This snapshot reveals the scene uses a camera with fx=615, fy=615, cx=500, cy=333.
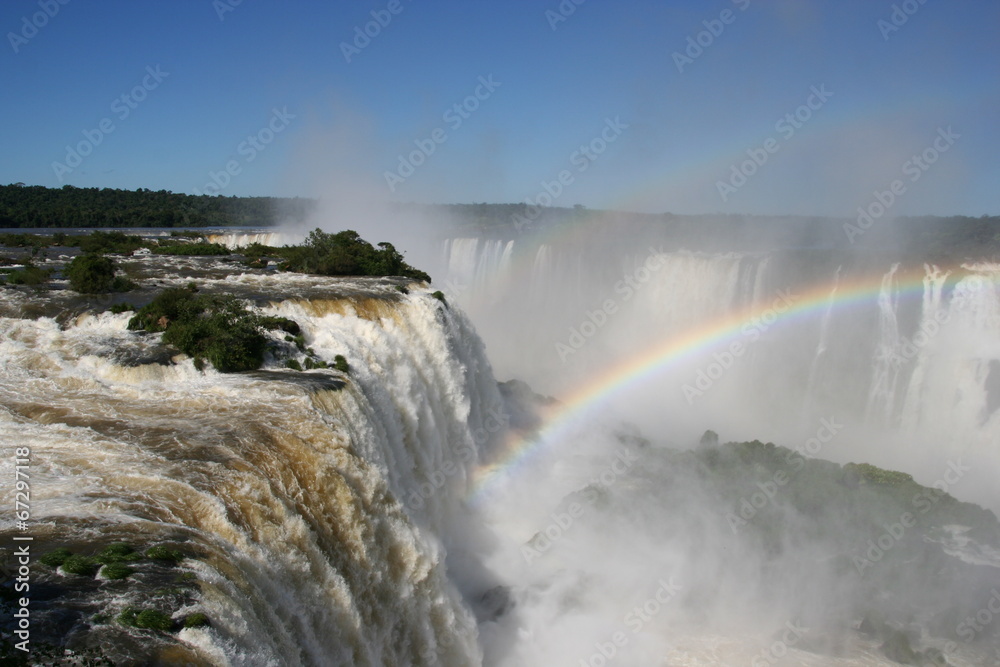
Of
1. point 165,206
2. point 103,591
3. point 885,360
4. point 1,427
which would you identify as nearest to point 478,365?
point 1,427

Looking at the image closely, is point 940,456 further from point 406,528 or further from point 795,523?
point 406,528

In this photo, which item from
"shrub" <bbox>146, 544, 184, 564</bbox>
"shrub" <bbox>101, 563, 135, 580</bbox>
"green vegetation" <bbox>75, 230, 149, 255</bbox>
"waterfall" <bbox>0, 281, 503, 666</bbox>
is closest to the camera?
"shrub" <bbox>101, 563, 135, 580</bbox>

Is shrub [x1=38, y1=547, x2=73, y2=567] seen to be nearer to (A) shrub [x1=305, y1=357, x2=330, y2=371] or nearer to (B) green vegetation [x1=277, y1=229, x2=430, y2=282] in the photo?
(A) shrub [x1=305, y1=357, x2=330, y2=371]

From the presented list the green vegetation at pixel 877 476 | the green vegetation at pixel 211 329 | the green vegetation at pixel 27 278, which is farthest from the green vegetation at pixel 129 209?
the green vegetation at pixel 877 476

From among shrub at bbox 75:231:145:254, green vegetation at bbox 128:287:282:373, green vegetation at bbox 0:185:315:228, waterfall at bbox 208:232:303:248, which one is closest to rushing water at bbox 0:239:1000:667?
green vegetation at bbox 128:287:282:373

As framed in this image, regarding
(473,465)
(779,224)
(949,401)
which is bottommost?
(473,465)

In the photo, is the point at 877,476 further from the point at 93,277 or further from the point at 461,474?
the point at 93,277

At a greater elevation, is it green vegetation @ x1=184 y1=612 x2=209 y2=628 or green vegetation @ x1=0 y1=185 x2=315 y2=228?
green vegetation @ x1=0 y1=185 x2=315 y2=228
